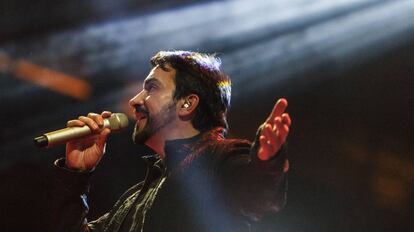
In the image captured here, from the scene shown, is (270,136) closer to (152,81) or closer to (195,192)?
(195,192)

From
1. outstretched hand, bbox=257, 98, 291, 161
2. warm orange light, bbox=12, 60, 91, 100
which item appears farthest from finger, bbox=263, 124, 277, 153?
warm orange light, bbox=12, 60, 91, 100

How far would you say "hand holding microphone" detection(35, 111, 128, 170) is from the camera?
155cm

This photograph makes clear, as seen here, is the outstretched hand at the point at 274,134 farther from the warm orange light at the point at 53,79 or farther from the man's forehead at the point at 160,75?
the warm orange light at the point at 53,79

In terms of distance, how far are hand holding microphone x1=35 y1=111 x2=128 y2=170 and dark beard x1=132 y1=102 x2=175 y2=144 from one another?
0.07 m

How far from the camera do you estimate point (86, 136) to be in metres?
1.61

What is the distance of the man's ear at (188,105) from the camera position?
5.49ft

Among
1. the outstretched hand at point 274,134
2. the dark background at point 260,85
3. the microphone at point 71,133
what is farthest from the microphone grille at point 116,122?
the dark background at point 260,85

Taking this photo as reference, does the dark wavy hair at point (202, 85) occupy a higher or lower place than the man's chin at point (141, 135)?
higher

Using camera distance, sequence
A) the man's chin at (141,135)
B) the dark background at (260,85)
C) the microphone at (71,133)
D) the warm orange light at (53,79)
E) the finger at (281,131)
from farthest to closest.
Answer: the warm orange light at (53,79) → the dark background at (260,85) → the man's chin at (141,135) → the microphone at (71,133) → the finger at (281,131)

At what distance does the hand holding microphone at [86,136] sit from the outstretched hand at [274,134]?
0.63m

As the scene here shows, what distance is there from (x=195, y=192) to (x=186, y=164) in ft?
0.33

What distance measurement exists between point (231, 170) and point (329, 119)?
1.68 metres

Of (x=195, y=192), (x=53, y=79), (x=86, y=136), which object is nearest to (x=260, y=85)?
(x=53, y=79)

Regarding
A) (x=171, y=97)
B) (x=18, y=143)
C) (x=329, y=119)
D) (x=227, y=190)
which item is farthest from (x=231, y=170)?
(x=18, y=143)
